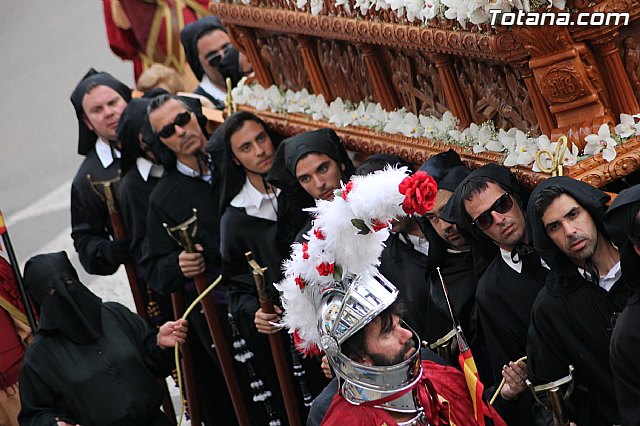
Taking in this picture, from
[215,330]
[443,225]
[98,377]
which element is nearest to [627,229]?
[443,225]

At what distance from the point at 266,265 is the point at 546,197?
2.41m

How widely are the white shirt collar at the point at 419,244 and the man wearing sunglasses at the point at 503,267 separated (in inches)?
17.6

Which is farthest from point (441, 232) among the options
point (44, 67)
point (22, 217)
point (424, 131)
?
point (44, 67)

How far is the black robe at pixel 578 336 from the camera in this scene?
4656 millimetres

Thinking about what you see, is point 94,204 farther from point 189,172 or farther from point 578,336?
point 578,336

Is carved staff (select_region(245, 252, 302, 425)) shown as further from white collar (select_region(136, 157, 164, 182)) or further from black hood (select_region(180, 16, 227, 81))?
black hood (select_region(180, 16, 227, 81))

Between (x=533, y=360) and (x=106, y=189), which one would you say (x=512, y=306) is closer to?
(x=533, y=360)

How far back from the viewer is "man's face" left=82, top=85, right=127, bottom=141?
324 inches

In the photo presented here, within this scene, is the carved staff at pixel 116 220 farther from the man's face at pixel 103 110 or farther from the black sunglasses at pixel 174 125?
the black sunglasses at pixel 174 125


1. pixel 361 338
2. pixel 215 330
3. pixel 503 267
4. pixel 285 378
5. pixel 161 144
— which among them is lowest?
pixel 285 378

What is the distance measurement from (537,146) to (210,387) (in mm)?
3399

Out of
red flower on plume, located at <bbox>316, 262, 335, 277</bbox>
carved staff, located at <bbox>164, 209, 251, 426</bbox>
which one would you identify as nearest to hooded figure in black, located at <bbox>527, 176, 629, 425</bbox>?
red flower on plume, located at <bbox>316, 262, 335, 277</bbox>

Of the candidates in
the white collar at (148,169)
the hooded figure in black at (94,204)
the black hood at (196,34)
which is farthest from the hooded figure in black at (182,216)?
the black hood at (196,34)

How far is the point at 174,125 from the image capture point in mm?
7266
